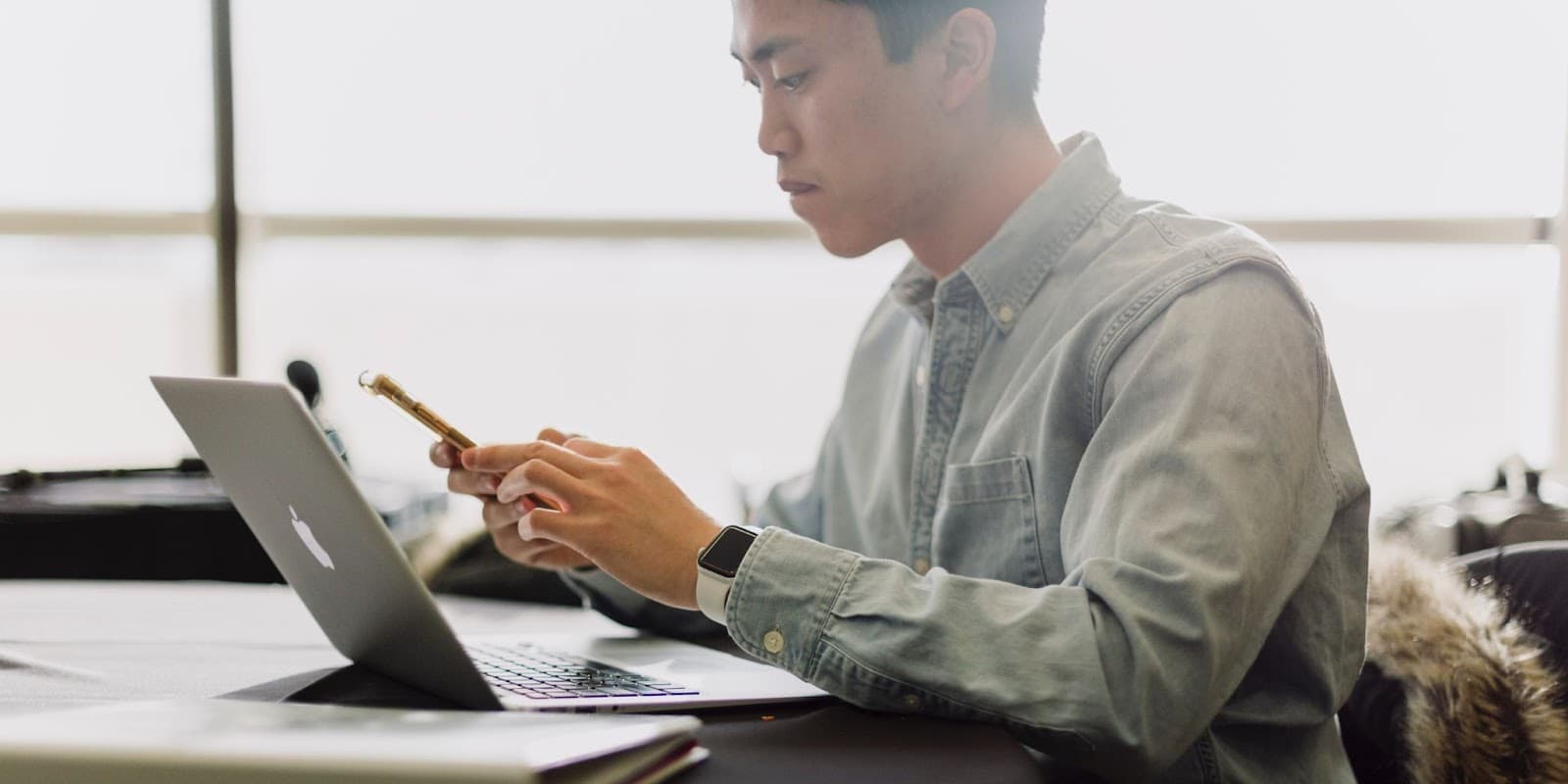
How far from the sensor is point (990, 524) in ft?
3.57

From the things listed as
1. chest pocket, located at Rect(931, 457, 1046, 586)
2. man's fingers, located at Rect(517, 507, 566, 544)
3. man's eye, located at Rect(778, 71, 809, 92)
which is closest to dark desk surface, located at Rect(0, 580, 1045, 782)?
man's fingers, located at Rect(517, 507, 566, 544)

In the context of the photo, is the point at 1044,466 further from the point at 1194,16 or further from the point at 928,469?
the point at 1194,16

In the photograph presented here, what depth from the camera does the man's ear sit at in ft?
3.96

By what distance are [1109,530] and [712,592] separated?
0.83 feet

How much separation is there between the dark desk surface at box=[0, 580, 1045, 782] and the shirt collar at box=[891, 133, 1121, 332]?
0.44 m

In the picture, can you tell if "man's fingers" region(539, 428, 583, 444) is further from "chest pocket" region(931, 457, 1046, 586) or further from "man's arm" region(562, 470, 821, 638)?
"chest pocket" region(931, 457, 1046, 586)

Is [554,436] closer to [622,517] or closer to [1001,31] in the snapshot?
[622,517]

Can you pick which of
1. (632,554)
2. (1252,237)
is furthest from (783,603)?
(1252,237)

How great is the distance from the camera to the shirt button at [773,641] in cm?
83

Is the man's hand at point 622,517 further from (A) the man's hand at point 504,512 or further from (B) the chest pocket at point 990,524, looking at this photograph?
(B) the chest pocket at point 990,524

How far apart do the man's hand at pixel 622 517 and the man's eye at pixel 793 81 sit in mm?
441

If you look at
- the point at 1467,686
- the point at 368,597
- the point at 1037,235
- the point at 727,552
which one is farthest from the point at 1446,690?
the point at 368,597

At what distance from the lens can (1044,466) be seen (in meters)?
1.02

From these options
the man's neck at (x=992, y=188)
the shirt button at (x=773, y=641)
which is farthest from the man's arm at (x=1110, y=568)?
the man's neck at (x=992, y=188)
